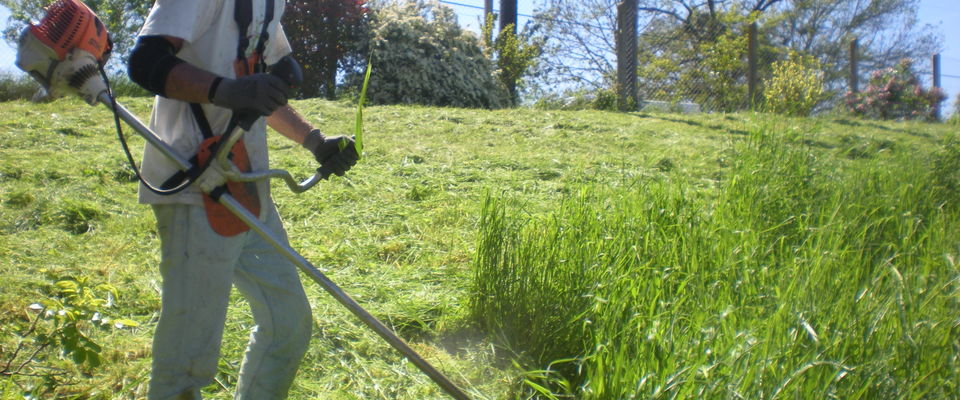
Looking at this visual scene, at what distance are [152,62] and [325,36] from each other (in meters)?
9.84

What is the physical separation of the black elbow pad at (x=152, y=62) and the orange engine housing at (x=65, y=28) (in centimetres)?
12

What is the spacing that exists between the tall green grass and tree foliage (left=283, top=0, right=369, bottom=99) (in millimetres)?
7961

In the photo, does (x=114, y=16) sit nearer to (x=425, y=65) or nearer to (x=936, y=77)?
(x=425, y=65)

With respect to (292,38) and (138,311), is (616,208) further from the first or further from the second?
(292,38)

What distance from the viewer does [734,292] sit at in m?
2.98

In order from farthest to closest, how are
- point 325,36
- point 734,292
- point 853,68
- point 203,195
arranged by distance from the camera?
point 853,68, point 325,36, point 734,292, point 203,195

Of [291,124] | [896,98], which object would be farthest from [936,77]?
[291,124]

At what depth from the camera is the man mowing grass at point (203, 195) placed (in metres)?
1.76

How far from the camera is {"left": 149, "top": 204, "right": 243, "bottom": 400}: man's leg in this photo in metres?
1.92

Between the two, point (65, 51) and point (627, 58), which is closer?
point (65, 51)

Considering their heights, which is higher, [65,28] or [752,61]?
[752,61]

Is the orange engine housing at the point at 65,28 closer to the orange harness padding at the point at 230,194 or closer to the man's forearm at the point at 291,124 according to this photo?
the orange harness padding at the point at 230,194

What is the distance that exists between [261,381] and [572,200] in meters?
1.75

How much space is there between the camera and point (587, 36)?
22375 mm
